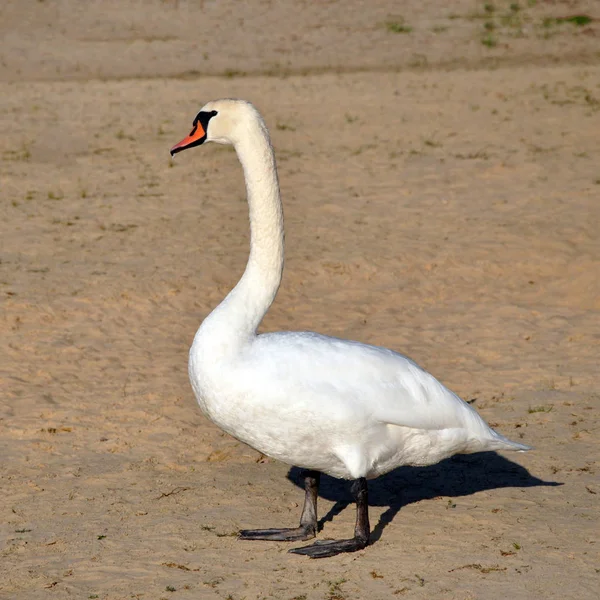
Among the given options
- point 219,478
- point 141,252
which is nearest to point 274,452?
point 219,478

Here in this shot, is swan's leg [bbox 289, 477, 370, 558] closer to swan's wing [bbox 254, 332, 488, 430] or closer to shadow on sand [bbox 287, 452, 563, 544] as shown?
swan's wing [bbox 254, 332, 488, 430]

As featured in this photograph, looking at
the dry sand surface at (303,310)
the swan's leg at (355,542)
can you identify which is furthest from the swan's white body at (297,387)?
the dry sand surface at (303,310)

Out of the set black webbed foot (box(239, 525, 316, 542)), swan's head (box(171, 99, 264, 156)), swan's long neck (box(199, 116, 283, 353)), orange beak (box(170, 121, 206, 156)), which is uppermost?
swan's head (box(171, 99, 264, 156))

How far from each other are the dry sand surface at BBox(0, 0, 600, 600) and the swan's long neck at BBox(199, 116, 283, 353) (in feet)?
3.83

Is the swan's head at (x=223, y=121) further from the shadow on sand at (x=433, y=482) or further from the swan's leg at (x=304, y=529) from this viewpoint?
the shadow on sand at (x=433, y=482)

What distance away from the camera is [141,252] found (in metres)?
10.5

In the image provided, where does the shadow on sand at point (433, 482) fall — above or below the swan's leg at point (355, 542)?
above

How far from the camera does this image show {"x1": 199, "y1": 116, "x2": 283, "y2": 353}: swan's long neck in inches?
201

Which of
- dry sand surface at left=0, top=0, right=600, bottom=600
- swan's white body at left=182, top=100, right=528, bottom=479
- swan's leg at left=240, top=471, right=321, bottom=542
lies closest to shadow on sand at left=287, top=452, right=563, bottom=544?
dry sand surface at left=0, top=0, right=600, bottom=600

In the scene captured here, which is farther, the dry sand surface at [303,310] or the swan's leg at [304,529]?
the swan's leg at [304,529]

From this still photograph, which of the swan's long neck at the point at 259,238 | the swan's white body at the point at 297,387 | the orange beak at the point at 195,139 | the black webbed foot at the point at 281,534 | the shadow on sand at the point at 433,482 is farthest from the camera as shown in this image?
the shadow on sand at the point at 433,482

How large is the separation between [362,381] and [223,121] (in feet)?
4.68

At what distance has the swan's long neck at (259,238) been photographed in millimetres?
5113

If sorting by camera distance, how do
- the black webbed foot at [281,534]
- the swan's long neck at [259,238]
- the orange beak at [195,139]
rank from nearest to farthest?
1. the swan's long neck at [259,238]
2. the orange beak at [195,139]
3. the black webbed foot at [281,534]
